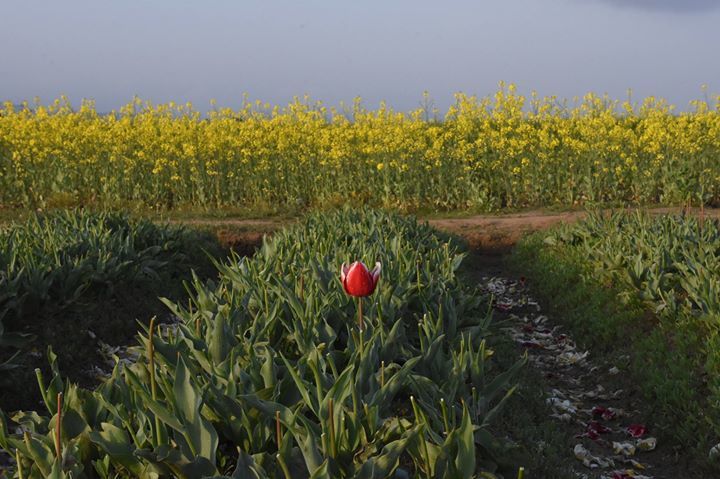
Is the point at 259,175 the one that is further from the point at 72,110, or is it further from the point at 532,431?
the point at 532,431

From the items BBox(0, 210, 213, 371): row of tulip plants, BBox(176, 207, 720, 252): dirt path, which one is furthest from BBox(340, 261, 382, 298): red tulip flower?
BBox(176, 207, 720, 252): dirt path

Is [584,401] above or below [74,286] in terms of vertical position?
below

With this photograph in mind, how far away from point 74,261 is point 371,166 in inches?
345

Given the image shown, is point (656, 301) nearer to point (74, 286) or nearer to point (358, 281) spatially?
point (358, 281)

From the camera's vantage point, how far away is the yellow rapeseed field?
15.6m

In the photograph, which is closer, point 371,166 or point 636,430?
point 636,430

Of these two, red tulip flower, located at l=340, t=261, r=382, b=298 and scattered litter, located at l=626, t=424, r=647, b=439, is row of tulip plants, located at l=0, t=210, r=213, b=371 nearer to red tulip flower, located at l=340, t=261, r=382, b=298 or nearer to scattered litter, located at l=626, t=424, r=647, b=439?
red tulip flower, located at l=340, t=261, r=382, b=298

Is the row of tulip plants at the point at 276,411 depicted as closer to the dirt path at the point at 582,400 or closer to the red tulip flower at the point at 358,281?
the red tulip flower at the point at 358,281

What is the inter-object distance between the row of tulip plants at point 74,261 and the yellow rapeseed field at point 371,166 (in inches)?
207

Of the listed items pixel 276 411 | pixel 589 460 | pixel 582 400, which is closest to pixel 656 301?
pixel 582 400

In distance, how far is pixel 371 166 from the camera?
15.9 metres

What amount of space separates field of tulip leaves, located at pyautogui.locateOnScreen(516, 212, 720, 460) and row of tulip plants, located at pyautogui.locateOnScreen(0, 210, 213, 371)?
185 inches

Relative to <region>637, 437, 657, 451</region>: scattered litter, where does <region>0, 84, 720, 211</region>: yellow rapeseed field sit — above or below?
above

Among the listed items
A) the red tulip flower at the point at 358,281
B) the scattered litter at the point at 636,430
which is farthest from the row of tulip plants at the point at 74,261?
the scattered litter at the point at 636,430
